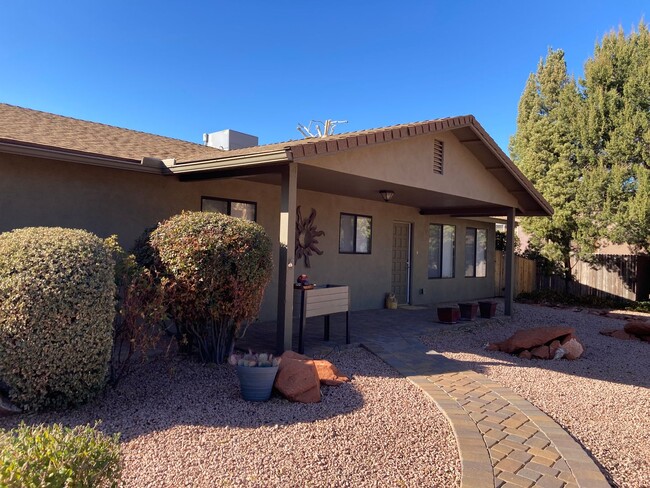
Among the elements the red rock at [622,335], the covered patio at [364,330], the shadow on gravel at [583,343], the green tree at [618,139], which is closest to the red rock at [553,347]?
the shadow on gravel at [583,343]

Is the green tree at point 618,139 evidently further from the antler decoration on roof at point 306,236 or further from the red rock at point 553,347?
the antler decoration on roof at point 306,236

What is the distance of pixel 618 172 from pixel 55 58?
18.7 meters

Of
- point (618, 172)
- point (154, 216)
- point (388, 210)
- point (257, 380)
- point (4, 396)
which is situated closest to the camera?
point (4, 396)

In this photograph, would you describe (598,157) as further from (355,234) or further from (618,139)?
(355,234)

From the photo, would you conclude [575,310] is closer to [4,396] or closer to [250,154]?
[250,154]

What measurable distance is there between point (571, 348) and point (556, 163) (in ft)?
39.8

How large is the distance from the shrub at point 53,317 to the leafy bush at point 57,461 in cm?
198

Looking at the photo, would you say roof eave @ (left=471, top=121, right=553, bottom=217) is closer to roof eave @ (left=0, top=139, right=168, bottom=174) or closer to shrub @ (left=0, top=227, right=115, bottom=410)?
roof eave @ (left=0, top=139, right=168, bottom=174)

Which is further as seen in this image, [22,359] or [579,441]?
[579,441]

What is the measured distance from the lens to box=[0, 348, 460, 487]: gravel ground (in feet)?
11.4

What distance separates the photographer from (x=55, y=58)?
1580 centimetres

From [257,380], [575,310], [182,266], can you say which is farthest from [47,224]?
[575,310]

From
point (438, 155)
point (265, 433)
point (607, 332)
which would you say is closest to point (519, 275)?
point (607, 332)

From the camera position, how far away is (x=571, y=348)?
8.23m
